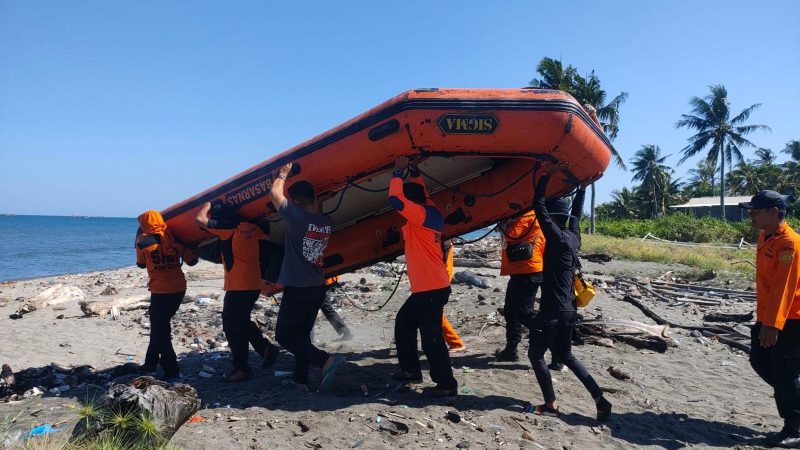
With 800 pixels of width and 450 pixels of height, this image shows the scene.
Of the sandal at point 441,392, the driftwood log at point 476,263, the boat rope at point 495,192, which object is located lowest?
the sandal at point 441,392

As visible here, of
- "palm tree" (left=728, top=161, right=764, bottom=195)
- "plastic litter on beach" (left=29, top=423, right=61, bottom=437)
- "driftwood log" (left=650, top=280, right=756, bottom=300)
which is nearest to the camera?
"plastic litter on beach" (left=29, top=423, right=61, bottom=437)

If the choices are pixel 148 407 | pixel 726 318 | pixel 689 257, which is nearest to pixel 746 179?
pixel 689 257

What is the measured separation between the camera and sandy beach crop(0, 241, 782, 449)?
3.69 metres

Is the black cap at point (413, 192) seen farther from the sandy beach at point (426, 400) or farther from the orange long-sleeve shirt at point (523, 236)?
the sandy beach at point (426, 400)

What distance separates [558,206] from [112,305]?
8.36m

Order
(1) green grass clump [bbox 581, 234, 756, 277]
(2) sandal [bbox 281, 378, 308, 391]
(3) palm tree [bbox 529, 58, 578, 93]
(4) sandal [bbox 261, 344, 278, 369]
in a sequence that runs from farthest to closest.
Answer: (3) palm tree [bbox 529, 58, 578, 93] → (1) green grass clump [bbox 581, 234, 756, 277] → (4) sandal [bbox 261, 344, 278, 369] → (2) sandal [bbox 281, 378, 308, 391]

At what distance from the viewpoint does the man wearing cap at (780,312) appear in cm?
378

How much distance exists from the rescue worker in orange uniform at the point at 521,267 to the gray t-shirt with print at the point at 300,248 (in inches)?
78.8

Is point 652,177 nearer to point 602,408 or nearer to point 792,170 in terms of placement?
point 792,170

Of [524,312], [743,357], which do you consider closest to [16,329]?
[524,312]

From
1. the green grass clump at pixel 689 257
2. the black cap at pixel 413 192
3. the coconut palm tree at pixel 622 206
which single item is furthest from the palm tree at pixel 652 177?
the black cap at pixel 413 192

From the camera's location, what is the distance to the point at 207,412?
405cm

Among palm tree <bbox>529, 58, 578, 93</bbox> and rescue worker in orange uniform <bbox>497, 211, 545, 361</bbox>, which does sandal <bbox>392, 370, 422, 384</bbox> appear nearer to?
rescue worker in orange uniform <bbox>497, 211, 545, 361</bbox>

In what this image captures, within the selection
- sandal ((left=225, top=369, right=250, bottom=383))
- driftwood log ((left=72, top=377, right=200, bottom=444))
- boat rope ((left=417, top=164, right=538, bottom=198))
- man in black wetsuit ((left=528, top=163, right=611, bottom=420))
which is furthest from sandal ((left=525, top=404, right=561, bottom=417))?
sandal ((left=225, top=369, right=250, bottom=383))
